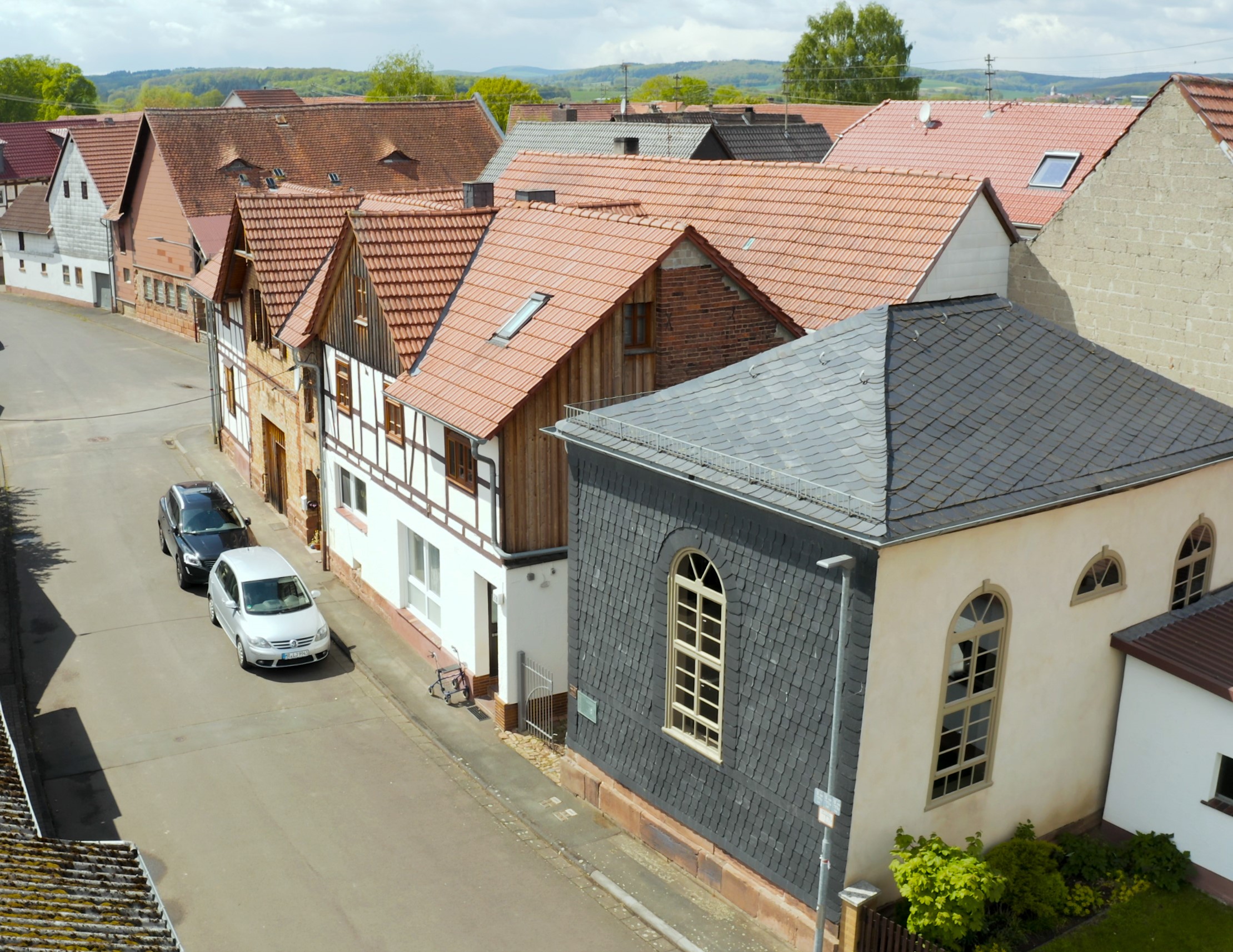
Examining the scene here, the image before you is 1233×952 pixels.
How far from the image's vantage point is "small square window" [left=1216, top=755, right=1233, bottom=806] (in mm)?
14398

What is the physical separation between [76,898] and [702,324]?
1253 centimetres

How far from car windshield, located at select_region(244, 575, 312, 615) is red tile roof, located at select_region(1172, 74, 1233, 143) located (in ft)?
54.4

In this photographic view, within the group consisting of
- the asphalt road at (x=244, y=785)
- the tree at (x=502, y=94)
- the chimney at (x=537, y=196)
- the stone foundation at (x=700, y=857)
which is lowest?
the asphalt road at (x=244, y=785)

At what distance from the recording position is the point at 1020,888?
14.0m

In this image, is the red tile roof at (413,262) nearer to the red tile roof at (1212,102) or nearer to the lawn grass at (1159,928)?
the red tile roof at (1212,102)

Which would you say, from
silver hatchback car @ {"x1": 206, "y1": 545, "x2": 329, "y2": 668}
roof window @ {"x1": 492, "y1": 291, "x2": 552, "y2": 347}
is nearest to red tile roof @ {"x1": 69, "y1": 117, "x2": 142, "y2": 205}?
silver hatchback car @ {"x1": 206, "y1": 545, "x2": 329, "y2": 668}

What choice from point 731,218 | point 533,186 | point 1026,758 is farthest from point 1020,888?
point 533,186

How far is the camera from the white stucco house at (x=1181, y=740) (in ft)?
47.1

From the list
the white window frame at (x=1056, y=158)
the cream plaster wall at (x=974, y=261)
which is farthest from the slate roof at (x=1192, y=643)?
the white window frame at (x=1056, y=158)

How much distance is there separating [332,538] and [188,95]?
184 meters

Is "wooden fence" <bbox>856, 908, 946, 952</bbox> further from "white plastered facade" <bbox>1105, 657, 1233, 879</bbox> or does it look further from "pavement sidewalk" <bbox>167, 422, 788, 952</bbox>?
"white plastered facade" <bbox>1105, 657, 1233, 879</bbox>

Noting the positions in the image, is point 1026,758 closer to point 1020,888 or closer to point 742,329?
point 1020,888

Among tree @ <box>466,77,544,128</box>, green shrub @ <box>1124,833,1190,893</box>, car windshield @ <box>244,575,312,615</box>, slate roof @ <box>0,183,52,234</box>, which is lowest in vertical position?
green shrub @ <box>1124,833,1190,893</box>

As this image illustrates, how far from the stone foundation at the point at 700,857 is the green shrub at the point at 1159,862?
13.8 feet
